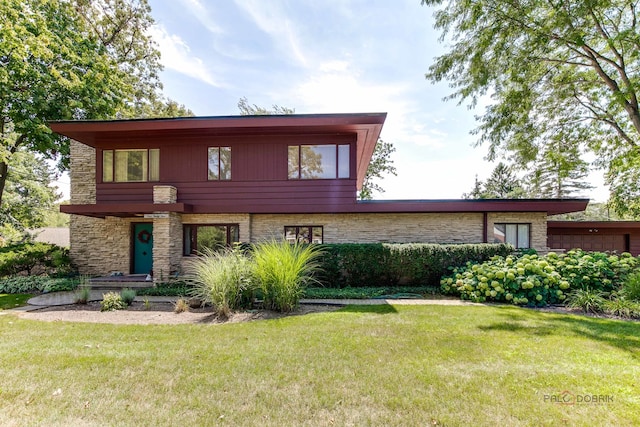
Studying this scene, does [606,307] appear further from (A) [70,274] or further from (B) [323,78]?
(A) [70,274]

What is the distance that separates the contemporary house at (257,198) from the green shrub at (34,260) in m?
0.53

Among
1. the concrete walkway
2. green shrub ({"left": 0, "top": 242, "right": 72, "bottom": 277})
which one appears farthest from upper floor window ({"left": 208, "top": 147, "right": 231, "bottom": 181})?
green shrub ({"left": 0, "top": 242, "right": 72, "bottom": 277})

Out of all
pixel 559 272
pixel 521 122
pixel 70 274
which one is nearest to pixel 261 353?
pixel 559 272

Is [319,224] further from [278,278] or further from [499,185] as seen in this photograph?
[499,185]

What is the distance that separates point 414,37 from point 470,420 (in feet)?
37.4

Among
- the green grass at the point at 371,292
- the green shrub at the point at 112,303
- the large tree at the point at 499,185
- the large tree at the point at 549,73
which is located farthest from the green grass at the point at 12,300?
the large tree at the point at 499,185

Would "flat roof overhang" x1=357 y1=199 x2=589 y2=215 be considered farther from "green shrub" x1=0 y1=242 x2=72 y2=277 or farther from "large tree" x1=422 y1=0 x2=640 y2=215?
"green shrub" x1=0 y1=242 x2=72 y2=277

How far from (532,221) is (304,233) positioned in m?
8.28

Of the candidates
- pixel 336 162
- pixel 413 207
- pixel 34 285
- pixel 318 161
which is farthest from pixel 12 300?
pixel 413 207

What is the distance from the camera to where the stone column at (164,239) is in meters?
9.27

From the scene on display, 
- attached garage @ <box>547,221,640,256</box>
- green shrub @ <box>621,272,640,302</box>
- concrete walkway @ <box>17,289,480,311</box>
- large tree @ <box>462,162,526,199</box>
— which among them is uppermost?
large tree @ <box>462,162,526,199</box>

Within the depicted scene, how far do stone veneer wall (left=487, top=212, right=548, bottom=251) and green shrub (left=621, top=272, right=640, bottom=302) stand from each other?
4.05m

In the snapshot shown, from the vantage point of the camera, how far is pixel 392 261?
28.7 ft

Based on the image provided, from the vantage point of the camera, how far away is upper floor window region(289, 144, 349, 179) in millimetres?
10422
